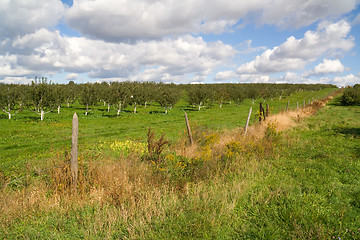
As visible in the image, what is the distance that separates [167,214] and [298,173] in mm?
4779

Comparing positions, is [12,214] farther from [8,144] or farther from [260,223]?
[8,144]

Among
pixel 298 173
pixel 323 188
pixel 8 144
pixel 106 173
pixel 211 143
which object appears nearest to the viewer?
pixel 106 173

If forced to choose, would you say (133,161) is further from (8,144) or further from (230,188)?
(8,144)

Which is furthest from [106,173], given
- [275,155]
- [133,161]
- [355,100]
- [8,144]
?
[355,100]

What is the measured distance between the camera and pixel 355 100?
36031 millimetres

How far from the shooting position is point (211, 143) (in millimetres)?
7555

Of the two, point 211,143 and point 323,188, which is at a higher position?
point 211,143

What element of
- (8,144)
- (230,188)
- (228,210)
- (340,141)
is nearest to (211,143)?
(230,188)

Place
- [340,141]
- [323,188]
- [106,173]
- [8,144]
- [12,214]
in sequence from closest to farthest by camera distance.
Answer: [12,214] < [106,173] < [323,188] < [340,141] < [8,144]

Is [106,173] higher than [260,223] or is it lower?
higher

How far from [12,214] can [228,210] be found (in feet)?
13.8

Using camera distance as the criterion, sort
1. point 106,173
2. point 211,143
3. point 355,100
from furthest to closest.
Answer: point 355,100 → point 211,143 → point 106,173

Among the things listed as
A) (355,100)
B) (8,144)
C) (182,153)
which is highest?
(355,100)

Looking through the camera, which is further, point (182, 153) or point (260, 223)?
point (182, 153)
